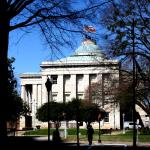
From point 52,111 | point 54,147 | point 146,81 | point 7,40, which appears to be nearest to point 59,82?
point 52,111

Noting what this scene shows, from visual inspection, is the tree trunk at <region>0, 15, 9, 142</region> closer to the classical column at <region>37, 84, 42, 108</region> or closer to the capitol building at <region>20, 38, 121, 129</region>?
the capitol building at <region>20, 38, 121, 129</region>

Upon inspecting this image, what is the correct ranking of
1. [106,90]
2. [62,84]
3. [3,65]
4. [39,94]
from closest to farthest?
1. [3,65]
2. [106,90]
3. [62,84]
4. [39,94]

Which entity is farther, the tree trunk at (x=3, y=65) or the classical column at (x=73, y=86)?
the classical column at (x=73, y=86)

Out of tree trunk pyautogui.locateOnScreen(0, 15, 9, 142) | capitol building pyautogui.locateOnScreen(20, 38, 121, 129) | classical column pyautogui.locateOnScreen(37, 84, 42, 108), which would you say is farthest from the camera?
classical column pyautogui.locateOnScreen(37, 84, 42, 108)

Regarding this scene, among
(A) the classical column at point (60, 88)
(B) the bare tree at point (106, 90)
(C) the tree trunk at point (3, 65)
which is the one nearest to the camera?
(C) the tree trunk at point (3, 65)

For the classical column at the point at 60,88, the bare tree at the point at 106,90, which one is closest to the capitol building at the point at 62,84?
the classical column at the point at 60,88

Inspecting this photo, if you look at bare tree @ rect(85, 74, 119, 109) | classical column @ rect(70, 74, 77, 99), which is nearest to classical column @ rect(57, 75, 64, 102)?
classical column @ rect(70, 74, 77, 99)

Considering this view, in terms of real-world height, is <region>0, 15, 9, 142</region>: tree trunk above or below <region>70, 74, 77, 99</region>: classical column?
below

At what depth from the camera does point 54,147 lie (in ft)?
112

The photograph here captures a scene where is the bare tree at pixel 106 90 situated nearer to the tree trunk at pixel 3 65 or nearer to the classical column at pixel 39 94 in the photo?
the tree trunk at pixel 3 65

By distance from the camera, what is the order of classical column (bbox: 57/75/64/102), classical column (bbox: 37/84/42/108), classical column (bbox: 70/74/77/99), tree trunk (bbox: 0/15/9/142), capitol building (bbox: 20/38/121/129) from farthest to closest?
classical column (bbox: 37/84/42/108) < classical column (bbox: 57/75/64/102) < classical column (bbox: 70/74/77/99) < capitol building (bbox: 20/38/121/129) < tree trunk (bbox: 0/15/9/142)

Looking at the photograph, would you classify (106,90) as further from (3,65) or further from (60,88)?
(60,88)

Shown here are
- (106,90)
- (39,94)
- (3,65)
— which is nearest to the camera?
(3,65)

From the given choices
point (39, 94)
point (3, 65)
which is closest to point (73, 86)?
point (39, 94)
